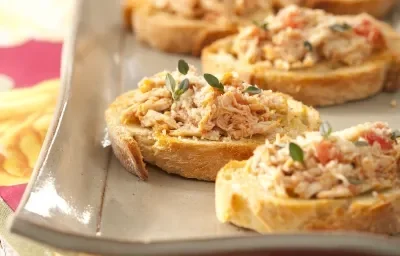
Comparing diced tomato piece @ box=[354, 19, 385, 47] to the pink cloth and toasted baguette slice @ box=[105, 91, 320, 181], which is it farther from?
the pink cloth

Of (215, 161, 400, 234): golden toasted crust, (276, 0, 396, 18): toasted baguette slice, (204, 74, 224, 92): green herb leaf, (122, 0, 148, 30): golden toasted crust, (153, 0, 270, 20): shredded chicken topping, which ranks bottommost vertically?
(122, 0, 148, 30): golden toasted crust

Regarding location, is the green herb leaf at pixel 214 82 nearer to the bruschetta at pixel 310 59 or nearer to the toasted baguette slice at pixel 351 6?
the bruschetta at pixel 310 59

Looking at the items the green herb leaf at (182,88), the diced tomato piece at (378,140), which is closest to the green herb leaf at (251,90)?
the green herb leaf at (182,88)

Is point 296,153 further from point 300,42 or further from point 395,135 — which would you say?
point 300,42

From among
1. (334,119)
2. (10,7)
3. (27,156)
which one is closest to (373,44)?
(334,119)

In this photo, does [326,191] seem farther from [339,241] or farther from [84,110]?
[84,110]

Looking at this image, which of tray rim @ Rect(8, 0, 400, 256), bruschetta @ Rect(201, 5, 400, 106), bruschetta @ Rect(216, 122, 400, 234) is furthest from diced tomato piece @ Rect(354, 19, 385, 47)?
tray rim @ Rect(8, 0, 400, 256)

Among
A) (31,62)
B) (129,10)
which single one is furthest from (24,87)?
(129,10)
